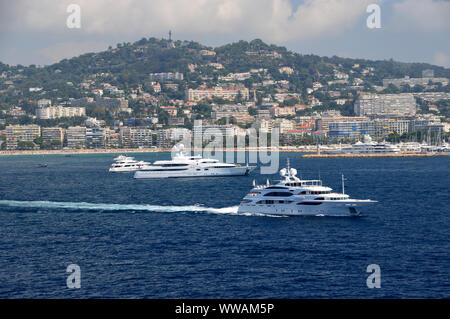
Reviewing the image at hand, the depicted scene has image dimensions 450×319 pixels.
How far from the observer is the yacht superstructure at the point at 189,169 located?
8088cm

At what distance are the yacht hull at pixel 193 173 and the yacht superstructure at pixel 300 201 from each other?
127ft

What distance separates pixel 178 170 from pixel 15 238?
4581 cm

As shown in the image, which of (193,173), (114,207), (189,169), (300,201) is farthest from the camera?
(189,169)

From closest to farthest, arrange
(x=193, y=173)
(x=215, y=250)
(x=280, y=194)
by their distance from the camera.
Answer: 1. (x=215, y=250)
2. (x=280, y=194)
3. (x=193, y=173)

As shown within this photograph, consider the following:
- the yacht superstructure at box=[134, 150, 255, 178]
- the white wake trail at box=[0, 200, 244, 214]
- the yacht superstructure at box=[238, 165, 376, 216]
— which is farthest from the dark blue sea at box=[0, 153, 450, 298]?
the yacht superstructure at box=[134, 150, 255, 178]

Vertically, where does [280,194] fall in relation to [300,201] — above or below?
above

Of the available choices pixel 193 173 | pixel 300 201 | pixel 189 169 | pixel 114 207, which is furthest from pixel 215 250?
pixel 189 169

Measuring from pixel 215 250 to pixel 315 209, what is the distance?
10774 mm

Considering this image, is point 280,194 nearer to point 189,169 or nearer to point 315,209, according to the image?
point 315,209

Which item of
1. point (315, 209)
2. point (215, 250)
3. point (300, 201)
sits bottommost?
point (215, 250)

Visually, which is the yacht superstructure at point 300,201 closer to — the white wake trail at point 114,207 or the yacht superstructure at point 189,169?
the white wake trail at point 114,207

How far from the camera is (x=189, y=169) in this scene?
80.9 meters

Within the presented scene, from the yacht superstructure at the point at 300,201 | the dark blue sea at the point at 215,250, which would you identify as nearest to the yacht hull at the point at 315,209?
the yacht superstructure at the point at 300,201
